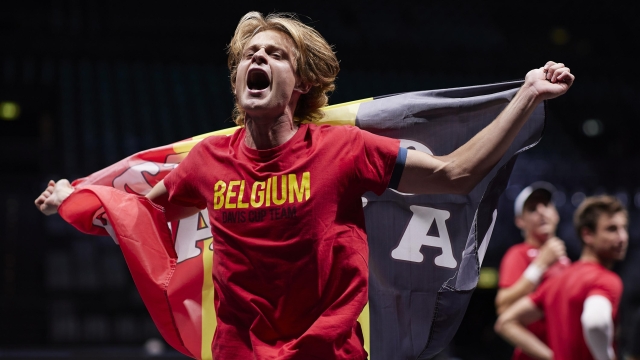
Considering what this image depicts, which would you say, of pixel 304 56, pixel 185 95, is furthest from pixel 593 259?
pixel 185 95

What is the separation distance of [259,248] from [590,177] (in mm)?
9700

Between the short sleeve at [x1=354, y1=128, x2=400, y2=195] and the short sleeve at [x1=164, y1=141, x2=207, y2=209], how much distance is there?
1.41ft

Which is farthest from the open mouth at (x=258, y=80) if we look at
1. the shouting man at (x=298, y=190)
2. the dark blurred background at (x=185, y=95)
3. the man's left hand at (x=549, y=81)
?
the dark blurred background at (x=185, y=95)

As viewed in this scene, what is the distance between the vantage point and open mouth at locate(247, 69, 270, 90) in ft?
6.20

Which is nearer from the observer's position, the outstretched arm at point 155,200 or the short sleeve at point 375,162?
the short sleeve at point 375,162

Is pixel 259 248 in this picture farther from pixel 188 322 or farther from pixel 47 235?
pixel 47 235

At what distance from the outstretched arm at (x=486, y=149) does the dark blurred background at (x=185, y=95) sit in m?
6.25

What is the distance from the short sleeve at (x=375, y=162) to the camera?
185 cm

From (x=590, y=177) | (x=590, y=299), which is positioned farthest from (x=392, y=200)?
(x=590, y=177)

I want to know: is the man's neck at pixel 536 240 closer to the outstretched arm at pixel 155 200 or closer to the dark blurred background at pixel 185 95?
the outstretched arm at pixel 155 200

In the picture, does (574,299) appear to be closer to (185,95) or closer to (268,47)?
(268,47)

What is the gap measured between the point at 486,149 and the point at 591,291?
145 centimetres

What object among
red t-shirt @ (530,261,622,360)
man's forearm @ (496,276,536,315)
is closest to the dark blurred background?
man's forearm @ (496,276,536,315)

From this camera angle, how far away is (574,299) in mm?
3096
